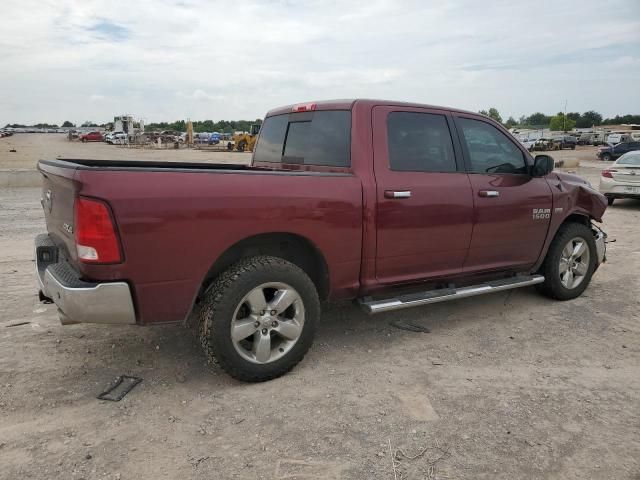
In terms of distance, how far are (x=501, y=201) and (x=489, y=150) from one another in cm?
49

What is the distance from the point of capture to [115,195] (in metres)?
2.73

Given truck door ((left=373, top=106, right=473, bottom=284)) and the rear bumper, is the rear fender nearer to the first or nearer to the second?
truck door ((left=373, top=106, right=473, bottom=284))

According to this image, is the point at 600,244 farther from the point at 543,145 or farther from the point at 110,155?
the point at 543,145

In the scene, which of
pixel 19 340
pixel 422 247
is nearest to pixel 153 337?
pixel 19 340

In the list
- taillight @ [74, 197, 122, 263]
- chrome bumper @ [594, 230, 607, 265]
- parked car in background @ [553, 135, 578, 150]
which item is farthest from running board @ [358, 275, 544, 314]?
parked car in background @ [553, 135, 578, 150]

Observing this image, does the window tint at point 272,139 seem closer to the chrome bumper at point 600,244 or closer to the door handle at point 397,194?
the door handle at point 397,194

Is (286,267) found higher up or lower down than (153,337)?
higher up

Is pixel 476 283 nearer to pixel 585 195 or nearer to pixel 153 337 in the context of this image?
pixel 585 195

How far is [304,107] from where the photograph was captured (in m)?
4.28

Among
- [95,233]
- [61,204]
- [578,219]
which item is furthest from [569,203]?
[61,204]

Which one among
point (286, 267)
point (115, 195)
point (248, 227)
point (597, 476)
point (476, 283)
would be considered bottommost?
point (597, 476)

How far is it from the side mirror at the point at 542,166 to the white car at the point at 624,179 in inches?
353

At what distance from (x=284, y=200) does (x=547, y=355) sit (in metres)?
2.42

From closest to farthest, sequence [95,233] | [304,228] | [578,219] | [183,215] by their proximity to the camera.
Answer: [95,233]
[183,215]
[304,228]
[578,219]
